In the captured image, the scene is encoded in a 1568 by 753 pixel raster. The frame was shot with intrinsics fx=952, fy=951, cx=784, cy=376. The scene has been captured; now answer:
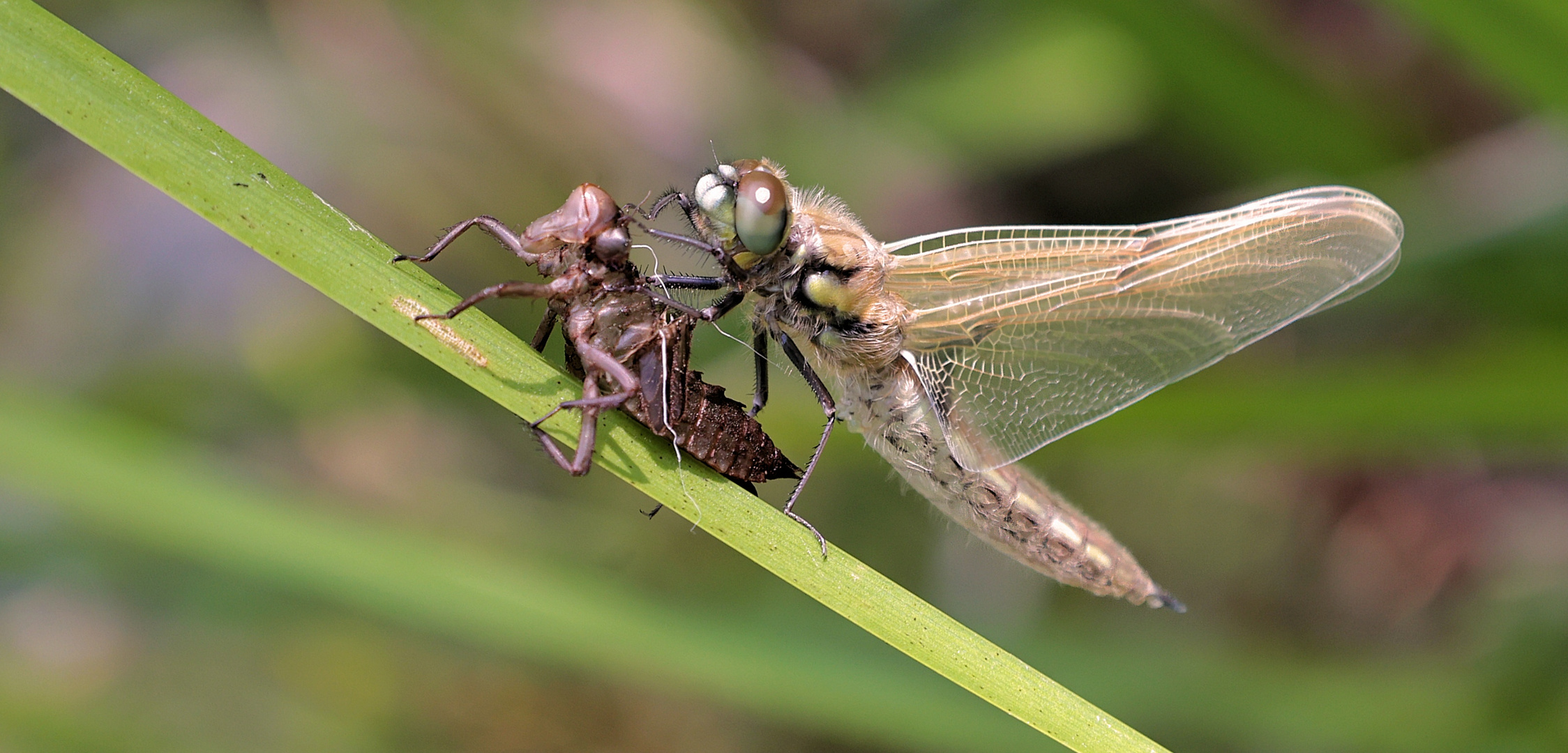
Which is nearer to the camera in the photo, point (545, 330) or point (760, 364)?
point (545, 330)

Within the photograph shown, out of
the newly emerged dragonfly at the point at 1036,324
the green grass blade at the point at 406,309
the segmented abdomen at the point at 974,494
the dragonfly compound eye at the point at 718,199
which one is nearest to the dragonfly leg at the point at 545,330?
the green grass blade at the point at 406,309

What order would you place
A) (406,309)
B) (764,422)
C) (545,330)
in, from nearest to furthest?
(406,309) < (545,330) < (764,422)

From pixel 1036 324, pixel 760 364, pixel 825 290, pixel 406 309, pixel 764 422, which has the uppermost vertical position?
pixel 1036 324

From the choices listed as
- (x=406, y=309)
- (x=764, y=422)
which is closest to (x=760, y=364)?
(x=764, y=422)

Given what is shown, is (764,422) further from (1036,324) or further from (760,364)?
(1036,324)

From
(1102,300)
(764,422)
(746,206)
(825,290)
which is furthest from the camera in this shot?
(764,422)

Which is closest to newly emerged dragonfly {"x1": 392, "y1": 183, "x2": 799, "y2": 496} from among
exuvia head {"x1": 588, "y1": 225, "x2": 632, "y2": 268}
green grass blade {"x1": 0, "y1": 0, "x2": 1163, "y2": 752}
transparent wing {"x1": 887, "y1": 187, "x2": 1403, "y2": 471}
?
exuvia head {"x1": 588, "y1": 225, "x2": 632, "y2": 268}

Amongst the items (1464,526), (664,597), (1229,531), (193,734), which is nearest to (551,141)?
(664,597)

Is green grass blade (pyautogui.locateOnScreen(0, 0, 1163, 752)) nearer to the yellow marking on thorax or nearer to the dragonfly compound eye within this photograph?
the yellow marking on thorax

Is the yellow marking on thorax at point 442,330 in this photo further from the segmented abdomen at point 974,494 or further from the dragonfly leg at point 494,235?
the segmented abdomen at point 974,494
